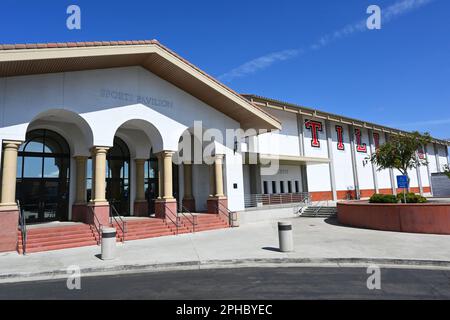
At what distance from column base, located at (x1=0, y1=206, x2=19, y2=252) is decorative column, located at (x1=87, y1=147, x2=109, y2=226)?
2801 mm

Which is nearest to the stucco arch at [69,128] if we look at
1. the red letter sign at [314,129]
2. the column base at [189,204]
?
the column base at [189,204]

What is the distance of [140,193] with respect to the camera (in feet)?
58.4

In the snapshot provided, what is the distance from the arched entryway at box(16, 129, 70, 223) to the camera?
1467cm

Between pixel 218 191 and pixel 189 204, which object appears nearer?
pixel 218 191

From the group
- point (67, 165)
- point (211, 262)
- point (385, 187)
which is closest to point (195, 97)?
point (67, 165)

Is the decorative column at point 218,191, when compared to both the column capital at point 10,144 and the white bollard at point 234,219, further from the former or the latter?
the column capital at point 10,144

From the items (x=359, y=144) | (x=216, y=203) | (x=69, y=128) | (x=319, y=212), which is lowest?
(x=319, y=212)

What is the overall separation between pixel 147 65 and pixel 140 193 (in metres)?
7.03

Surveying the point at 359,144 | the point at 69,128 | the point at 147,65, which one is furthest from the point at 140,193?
the point at 359,144

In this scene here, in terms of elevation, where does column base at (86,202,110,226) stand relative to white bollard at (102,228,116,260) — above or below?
above

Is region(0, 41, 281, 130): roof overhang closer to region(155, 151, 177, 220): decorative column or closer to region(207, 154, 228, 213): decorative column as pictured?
region(207, 154, 228, 213): decorative column

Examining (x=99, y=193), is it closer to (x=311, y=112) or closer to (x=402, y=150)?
(x=402, y=150)

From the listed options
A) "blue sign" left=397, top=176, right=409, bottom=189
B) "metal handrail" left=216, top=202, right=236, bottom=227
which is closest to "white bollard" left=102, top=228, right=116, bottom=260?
"metal handrail" left=216, top=202, right=236, bottom=227

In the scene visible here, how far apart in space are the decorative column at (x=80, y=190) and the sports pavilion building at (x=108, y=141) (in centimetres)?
5
